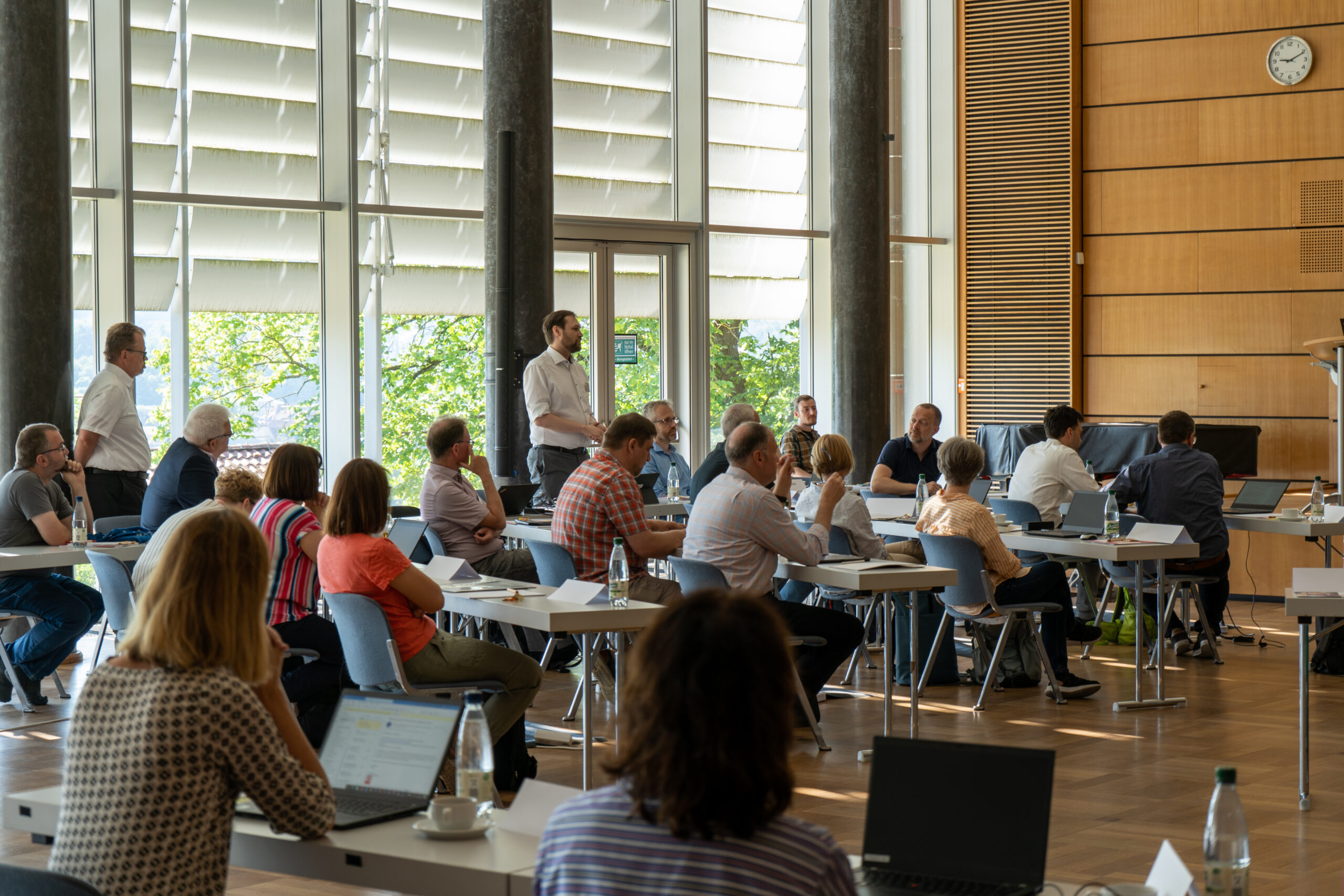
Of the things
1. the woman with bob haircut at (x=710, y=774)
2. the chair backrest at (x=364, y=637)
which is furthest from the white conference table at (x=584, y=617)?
the woman with bob haircut at (x=710, y=774)

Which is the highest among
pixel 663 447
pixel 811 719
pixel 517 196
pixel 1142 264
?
pixel 517 196

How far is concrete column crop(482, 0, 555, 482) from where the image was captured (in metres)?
9.04

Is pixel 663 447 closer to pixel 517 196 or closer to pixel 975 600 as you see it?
pixel 517 196

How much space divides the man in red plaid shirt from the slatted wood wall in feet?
23.3

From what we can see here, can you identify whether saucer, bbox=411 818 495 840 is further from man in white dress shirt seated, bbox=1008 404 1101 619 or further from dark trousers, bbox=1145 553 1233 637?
man in white dress shirt seated, bbox=1008 404 1101 619

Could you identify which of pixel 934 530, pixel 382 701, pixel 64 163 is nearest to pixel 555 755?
pixel 934 530

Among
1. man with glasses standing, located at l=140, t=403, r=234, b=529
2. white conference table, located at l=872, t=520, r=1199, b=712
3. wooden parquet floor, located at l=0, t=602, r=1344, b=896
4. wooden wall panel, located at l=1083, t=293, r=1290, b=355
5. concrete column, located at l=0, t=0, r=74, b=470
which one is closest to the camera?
wooden parquet floor, located at l=0, t=602, r=1344, b=896

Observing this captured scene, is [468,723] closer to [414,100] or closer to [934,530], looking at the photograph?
[934,530]

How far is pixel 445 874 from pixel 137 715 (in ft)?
1.81

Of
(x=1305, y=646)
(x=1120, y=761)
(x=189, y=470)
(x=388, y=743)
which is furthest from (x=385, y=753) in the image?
(x=189, y=470)

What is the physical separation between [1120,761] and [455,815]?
12.8 feet

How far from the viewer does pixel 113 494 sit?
7.51 m

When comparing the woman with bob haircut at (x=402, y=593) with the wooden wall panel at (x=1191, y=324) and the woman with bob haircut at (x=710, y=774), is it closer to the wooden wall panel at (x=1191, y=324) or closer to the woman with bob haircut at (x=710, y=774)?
the woman with bob haircut at (x=710, y=774)

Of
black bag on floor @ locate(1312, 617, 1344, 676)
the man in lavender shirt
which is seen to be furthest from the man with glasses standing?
black bag on floor @ locate(1312, 617, 1344, 676)
